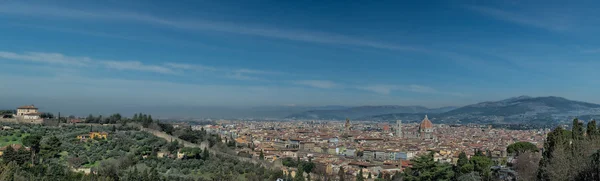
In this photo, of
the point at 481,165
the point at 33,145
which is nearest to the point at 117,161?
the point at 33,145

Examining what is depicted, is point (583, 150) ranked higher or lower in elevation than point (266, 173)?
higher

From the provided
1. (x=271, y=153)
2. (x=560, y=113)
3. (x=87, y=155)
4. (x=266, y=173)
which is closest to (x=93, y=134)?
(x=87, y=155)

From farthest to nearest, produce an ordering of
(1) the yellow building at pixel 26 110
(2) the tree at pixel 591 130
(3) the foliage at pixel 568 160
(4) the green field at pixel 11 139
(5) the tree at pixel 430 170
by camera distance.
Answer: (1) the yellow building at pixel 26 110 → (4) the green field at pixel 11 139 → (5) the tree at pixel 430 170 → (2) the tree at pixel 591 130 → (3) the foliage at pixel 568 160

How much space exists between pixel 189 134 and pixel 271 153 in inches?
519

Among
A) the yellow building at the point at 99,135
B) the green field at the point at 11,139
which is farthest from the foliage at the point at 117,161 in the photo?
the green field at the point at 11,139

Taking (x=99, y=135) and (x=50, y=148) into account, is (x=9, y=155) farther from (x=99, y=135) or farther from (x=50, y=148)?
(x=99, y=135)

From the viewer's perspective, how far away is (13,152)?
2175 centimetres

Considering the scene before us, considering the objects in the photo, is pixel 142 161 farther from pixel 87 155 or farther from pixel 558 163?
pixel 558 163

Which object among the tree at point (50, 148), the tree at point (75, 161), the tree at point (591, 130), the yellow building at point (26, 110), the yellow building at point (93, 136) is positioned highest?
the yellow building at point (26, 110)

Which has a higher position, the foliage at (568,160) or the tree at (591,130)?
the tree at (591,130)

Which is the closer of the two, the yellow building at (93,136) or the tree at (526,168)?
Answer: the tree at (526,168)

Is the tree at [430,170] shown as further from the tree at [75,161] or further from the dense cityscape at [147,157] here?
the tree at [75,161]

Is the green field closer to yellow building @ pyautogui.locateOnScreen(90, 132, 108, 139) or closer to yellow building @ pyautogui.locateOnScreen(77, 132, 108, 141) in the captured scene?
yellow building @ pyautogui.locateOnScreen(77, 132, 108, 141)

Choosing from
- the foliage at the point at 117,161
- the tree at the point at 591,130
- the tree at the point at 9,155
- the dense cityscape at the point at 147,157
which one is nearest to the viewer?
the tree at the point at 591,130
